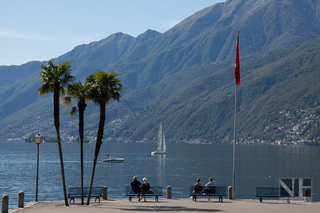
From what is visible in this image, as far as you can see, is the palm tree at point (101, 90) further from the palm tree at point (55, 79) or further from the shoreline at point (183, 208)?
the shoreline at point (183, 208)

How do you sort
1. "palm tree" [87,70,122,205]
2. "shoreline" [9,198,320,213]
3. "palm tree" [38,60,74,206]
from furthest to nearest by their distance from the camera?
"palm tree" [87,70,122,205]
"palm tree" [38,60,74,206]
"shoreline" [9,198,320,213]

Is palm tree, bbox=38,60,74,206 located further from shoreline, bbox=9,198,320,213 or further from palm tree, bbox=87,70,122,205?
shoreline, bbox=9,198,320,213

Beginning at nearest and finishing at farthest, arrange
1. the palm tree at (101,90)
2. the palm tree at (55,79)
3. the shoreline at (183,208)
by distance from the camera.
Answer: the shoreline at (183,208) → the palm tree at (55,79) → the palm tree at (101,90)

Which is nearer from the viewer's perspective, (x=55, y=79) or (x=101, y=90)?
(x=55, y=79)

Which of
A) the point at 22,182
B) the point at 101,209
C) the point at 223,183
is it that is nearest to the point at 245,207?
the point at 101,209

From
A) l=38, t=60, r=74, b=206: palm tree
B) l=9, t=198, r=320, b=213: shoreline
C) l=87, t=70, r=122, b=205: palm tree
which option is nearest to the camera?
l=9, t=198, r=320, b=213: shoreline

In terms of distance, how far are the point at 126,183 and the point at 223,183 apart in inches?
821

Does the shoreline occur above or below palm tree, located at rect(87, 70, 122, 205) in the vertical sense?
below

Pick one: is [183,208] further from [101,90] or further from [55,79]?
[55,79]

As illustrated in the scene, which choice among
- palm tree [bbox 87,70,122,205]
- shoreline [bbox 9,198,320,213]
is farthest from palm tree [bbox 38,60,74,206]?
shoreline [bbox 9,198,320,213]

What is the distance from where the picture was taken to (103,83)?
30156 mm

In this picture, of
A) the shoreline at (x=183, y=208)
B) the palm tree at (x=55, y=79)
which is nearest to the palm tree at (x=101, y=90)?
the palm tree at (x=55, y=79)

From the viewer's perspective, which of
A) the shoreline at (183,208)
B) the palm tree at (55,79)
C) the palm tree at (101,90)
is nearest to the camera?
the shoreline at (183,208)

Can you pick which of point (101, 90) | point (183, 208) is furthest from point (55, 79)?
point (183, 208)
